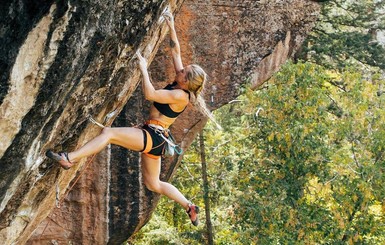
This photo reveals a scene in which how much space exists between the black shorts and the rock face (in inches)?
20.3

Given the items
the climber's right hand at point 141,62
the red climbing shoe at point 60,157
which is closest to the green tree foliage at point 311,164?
the climber's right hand at point 141,62

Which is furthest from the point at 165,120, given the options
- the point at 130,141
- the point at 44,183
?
the point at 44,183

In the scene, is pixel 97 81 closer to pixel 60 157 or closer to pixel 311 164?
pixel 60 157

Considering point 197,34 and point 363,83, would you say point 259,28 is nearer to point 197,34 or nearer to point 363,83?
point 197,34

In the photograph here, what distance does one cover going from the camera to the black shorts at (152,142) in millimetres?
7031

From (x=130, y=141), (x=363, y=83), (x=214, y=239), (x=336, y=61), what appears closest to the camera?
(x=130, y=141)

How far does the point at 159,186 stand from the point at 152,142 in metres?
0.96

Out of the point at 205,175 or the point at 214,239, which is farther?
the point at 214,239

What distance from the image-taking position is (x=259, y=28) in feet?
38.5

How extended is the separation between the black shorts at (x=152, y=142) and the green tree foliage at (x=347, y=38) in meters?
7.93

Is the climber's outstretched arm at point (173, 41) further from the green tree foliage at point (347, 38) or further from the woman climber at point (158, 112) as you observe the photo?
the green tree foliage at point (347, 38)

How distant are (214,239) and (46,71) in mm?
12400

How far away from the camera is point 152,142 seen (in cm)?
709

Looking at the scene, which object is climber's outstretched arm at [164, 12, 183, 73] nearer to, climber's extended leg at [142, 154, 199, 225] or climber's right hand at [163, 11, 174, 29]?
climber's right hand at [163, 11, 174, 29]
